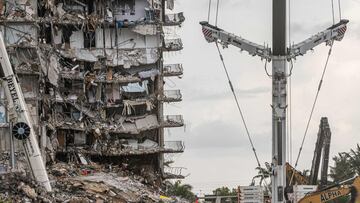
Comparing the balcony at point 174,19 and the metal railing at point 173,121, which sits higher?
the balcony at point 174,19

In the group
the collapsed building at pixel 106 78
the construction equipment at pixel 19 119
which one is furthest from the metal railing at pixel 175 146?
the construction equipment at pixel 19 119

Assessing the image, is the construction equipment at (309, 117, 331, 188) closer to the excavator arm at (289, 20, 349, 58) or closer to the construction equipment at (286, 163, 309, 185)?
the construction equipment at (286, 163, 309, 185)

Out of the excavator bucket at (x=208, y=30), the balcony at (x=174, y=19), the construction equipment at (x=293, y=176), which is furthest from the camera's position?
the balcony at (x=174, y=19)

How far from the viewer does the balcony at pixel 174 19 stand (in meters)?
87.8

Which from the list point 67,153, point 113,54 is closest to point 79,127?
point 67,153

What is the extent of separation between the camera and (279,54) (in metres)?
40.3

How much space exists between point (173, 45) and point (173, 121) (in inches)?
271

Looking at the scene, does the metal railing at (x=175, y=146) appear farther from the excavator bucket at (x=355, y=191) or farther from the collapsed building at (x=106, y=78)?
the excavator bucket at (x=355, y=191)

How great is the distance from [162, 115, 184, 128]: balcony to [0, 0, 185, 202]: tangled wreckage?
0.30 ft

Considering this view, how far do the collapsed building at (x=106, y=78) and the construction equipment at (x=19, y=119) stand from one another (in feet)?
61.1

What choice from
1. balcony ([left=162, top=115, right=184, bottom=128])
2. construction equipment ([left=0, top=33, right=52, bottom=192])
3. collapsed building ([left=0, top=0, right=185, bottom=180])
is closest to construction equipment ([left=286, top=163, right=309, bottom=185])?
construction equipment ([left=0, top=33, right=52, bottom=192])

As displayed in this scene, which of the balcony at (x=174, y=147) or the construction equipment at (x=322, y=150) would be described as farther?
the balcony at (x=174, y=147)

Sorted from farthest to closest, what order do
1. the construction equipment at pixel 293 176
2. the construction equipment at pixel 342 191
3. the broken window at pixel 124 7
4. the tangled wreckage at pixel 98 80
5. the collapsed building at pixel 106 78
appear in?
the broken window at pixel 124 7, the collapsed building at pixel 106 78, the tangled wreckage at pixel 98 80, the construction equipment at pixel 293 176, the construction equipment at pixel 342 191

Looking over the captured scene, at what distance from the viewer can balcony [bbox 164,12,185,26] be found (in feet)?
288
